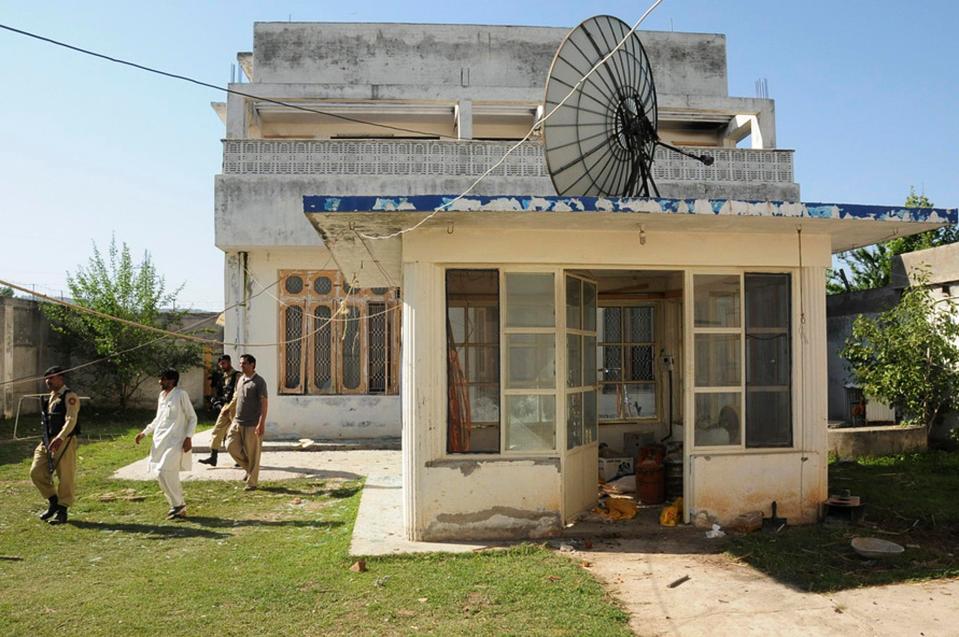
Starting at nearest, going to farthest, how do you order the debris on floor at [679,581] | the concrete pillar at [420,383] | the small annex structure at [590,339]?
the debris on floor at [679,581] → the small annex structure at [590,339] → the concrete pillar at [420,383]

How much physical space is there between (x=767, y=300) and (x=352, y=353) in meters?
8.88

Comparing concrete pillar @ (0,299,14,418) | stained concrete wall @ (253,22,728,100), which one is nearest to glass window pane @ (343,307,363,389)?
stained concrete wall @ (253,22,728,100)

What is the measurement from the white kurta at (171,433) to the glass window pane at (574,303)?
12.5ft

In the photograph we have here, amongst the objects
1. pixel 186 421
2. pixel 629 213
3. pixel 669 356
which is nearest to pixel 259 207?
pixel 186 421

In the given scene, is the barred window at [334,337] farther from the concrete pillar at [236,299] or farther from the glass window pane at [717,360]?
the glass window pane at [717,360]

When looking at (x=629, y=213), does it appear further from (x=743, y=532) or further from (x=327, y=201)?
(x=743, y=532)

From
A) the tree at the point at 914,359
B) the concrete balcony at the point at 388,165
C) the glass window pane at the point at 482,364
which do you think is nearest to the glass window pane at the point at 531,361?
the glass window pane at the point at 482,364

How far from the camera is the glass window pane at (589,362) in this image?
7.51 m

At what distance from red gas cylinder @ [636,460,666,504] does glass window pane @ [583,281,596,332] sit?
155cm

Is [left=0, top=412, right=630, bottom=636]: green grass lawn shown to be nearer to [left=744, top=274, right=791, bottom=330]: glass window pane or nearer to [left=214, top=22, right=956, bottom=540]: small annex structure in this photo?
[left=214, top=22, right=956, bottom=540]: small annex structure

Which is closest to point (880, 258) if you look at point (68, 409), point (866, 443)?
point (866, 443)

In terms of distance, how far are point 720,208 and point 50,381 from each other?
636 centimetres

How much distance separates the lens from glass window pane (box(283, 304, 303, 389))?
1430cm

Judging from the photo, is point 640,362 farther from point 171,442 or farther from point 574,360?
point 171,442
